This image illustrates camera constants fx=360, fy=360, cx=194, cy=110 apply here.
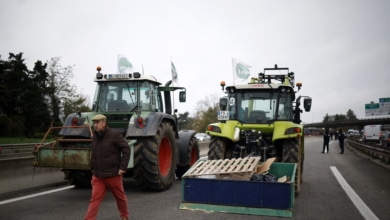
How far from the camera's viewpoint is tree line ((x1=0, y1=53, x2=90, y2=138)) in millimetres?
38125

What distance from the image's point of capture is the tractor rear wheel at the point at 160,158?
785 centimetres

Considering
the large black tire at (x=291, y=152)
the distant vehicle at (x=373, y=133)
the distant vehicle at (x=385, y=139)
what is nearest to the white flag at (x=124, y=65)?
the large black tire at (x=291, y=152)

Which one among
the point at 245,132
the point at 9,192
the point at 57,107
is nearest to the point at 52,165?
the point at 9,192

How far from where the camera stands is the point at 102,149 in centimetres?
543

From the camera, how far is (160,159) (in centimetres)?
905

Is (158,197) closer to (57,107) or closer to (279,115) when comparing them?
(279,115)

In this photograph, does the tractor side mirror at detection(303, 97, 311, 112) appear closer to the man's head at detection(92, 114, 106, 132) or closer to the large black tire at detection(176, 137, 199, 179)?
the large black tire at detection(176, 137, 199, 179)

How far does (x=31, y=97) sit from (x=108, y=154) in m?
38.7

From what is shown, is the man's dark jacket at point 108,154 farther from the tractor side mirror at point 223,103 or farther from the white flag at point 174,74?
the white flag at point 174,74

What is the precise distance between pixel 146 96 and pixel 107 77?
1.08 m

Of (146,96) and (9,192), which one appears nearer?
(9,192)

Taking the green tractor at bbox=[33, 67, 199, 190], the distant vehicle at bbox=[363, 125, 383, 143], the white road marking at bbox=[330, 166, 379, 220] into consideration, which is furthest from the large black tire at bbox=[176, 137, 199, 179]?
the distant vehicle at bbox=[363, 125, 383, 143]

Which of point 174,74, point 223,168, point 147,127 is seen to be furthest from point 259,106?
point 147,127

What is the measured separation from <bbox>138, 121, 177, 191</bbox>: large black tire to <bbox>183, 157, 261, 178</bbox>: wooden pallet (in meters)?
1.01
